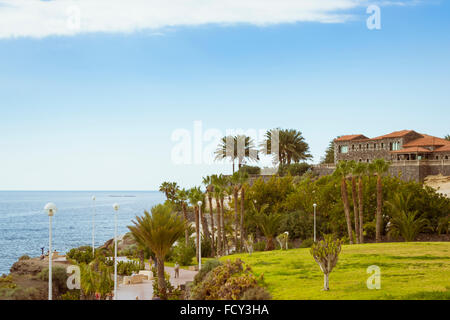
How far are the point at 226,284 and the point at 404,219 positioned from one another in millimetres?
28317

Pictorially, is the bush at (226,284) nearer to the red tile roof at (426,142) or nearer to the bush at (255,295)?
the bush at (255,295)

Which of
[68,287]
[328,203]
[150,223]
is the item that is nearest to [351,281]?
[150,223]

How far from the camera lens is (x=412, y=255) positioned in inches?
1143

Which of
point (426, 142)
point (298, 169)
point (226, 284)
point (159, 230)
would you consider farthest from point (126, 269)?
point (426, 142)

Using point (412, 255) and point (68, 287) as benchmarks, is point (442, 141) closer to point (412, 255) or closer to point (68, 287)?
point (412, 255)

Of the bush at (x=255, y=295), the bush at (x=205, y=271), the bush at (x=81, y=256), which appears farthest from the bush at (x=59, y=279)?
the bush at (x=255, y=295)

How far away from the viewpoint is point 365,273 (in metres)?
23.5

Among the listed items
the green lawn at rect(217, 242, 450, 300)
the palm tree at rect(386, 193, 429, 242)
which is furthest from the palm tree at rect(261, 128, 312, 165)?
the green lawn at rect(217, 242, 450, 300)

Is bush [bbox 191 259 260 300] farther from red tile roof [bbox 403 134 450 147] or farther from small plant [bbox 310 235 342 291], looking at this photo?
red tile roof [bbox 403 134 450 147]

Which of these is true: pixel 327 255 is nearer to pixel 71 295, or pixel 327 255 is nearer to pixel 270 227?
pixel 71 295

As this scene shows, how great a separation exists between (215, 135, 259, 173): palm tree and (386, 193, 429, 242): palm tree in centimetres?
5490
